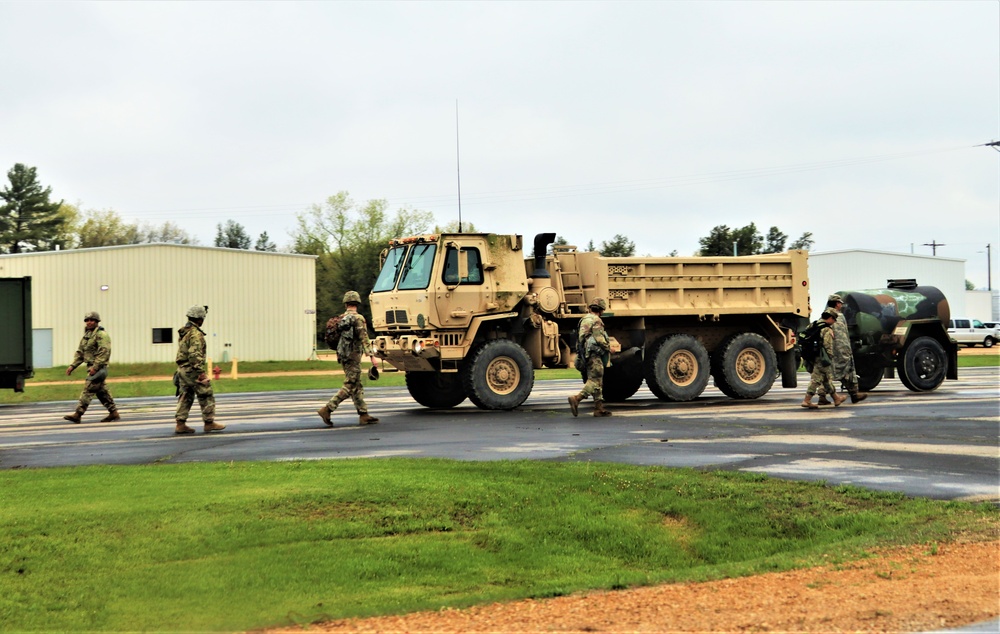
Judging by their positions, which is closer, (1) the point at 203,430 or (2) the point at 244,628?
(2) the point at 244,628

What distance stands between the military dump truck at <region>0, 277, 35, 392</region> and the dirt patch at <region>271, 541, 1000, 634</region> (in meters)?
19.9

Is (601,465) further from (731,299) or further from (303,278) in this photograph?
(303,278)

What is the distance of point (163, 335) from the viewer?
5000cm

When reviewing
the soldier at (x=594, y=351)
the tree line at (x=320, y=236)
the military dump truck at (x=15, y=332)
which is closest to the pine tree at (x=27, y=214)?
the tree line at (x=320, y=236)

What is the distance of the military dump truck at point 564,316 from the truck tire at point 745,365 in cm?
2

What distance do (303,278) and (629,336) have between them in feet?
116

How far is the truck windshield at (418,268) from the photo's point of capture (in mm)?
19031

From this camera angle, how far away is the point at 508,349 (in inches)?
752

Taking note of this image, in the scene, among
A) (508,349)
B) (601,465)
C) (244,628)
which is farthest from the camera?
(508,349)

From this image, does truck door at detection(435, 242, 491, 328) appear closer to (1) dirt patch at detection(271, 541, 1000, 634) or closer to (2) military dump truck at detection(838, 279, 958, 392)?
(2) military dump truck at detection(838, 279, 958, 392)

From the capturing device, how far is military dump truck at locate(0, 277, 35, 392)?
79.0ft

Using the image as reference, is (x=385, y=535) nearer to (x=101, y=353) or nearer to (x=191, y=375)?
(x=191, y=375)

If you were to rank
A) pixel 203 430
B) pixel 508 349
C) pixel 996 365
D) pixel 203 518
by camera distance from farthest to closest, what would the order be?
pixel 996 365, pixel 508 349, pixel 203 430, pixel 203 518

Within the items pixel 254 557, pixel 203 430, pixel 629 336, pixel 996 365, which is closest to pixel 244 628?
pixel 254 557
